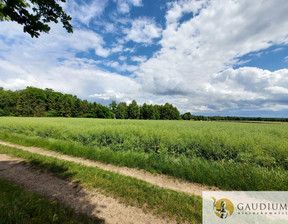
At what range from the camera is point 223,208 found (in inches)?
119

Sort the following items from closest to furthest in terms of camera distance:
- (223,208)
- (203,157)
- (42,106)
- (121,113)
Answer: (223,208), (203,157), (42,106), (121,113)

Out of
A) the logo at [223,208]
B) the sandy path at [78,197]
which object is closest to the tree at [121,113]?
the sandy path at [78,197]

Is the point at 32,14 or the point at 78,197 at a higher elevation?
the point at 32,14

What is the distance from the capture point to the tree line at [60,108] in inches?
2317

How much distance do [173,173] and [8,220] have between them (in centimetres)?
462

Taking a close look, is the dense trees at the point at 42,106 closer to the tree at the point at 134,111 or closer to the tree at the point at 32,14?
the tree at the point at 134,111

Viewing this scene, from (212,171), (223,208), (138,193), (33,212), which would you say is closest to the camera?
(33,212)

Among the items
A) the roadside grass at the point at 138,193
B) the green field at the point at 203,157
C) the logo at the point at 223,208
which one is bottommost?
the logo at the point at 223,208

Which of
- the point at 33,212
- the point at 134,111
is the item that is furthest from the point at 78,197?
the point at 134,111

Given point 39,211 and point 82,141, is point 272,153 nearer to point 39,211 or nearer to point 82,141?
point 39,211

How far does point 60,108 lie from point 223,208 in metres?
83.4

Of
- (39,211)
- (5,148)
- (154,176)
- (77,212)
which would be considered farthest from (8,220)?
(5,148)

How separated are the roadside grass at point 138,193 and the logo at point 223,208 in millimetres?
395

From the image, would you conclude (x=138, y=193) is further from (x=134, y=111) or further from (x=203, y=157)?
A: (x=134, y=111)
